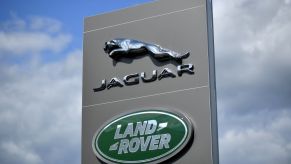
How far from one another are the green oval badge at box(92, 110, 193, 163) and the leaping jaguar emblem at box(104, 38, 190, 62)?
53.5 inches

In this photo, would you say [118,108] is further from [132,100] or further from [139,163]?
[139,163]

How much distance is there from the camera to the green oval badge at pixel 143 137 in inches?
538

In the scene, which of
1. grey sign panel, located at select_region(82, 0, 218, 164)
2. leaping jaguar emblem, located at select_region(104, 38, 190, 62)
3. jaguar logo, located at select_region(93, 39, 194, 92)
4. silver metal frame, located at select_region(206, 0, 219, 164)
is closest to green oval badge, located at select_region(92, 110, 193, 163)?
grey sign panel, located at select_region(82, 0, 218, 164)

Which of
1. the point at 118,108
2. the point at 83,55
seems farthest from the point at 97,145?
the point at 83,55

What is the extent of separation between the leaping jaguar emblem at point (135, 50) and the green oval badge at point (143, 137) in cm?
136

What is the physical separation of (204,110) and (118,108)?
7.66ft

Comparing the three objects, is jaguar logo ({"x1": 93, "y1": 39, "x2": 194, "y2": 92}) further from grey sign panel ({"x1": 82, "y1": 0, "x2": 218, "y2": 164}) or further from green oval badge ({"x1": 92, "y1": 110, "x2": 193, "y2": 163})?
green oval badge ({"x1": 92, "y1": 110, "x2": 193, "y2": 163})

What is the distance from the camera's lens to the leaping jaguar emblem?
14.5m

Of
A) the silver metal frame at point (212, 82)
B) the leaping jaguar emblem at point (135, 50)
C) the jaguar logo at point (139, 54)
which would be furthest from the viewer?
the leaping jaguar emblem at point (135, 50)

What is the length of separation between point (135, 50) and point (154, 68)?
0.74m

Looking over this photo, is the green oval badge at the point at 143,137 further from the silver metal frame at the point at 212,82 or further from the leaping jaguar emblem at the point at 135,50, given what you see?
the leaping jaguar emblem at the point at 135,50

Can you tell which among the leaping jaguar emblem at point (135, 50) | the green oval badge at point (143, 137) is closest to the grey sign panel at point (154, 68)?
the leaping jaguar emblem at point (135, 50)

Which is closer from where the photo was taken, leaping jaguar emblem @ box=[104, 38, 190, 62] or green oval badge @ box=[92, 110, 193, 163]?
green oval badge @ box=[92, 110, 193, 163]

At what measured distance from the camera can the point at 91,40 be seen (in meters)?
16.0
